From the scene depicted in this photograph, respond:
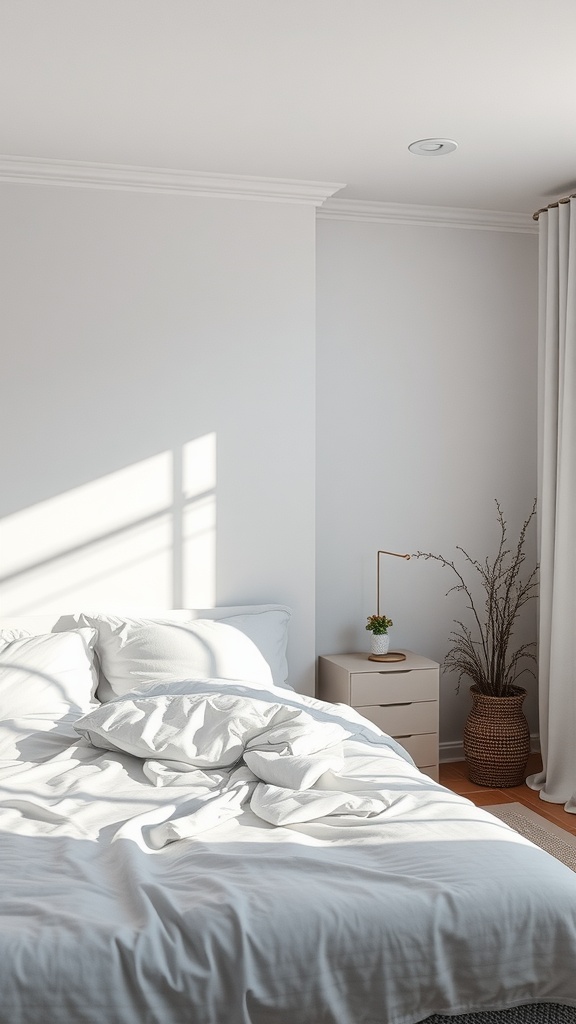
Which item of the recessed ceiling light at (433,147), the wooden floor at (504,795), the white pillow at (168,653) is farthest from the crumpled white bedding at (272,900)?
the recessed ceiling light at (433,147)

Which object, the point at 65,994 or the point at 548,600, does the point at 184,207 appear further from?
the point at 65,994

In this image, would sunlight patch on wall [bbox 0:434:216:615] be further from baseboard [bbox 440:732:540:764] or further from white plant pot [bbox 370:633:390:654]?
baseboard [bbox 440:732:540:764]

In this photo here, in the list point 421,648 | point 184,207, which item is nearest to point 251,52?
point 184,207

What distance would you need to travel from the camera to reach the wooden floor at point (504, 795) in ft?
12.5

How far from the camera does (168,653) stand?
3.39 m

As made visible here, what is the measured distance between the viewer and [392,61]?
2.69 metres

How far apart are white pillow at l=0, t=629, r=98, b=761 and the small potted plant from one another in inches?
50.0

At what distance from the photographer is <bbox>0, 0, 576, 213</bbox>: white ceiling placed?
95.7 inches

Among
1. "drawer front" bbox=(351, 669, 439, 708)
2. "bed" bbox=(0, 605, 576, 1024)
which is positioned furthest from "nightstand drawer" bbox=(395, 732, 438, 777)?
"bed" bbox=(0, 605, 576, 1024)

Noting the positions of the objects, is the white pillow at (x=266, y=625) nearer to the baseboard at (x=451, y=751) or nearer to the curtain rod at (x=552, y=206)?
the baseboard at (x=451, y=751)

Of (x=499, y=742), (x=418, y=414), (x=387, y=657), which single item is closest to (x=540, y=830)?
(x=499, y=742)

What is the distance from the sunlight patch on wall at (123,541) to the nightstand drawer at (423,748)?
1061 millimetres

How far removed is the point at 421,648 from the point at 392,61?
8.87ft

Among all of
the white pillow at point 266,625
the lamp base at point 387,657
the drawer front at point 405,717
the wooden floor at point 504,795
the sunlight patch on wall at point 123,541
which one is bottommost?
the wooden floor at point 504,795
